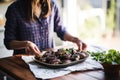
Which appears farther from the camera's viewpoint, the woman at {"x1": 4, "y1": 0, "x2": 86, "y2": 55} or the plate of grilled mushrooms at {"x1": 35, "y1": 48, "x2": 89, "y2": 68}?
the woman at {"x1": 4, "y1": 0, "x2": 86, "y2": 55}

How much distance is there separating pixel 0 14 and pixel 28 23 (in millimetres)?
1304

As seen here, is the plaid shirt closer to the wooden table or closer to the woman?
the woman

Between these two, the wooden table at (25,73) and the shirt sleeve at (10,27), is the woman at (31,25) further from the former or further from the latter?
the wooden table at (25,73)

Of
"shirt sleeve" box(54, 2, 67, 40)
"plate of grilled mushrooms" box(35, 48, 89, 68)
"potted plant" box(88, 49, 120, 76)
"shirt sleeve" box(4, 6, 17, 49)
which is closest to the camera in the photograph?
"potted plant" box(88, 49, 120, 76)

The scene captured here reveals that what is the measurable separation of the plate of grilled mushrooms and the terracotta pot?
0.23 meters

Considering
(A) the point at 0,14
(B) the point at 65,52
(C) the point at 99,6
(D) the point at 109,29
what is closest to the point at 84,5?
(C) the point at 99,6

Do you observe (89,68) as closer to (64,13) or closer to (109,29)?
(64,13)

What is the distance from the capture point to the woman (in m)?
Answer: 2.02

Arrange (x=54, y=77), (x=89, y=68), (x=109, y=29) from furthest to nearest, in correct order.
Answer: (x=109, y=29)
(x=89, y=68)
(x=54, y=77)

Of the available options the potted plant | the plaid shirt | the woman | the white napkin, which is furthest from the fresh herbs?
the plaid shirt

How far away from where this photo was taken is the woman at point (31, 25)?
6.63ft

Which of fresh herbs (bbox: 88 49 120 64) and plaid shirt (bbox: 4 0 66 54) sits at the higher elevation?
plaid shirt (bbox: 4 0 66 54)

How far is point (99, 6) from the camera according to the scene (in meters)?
4.60

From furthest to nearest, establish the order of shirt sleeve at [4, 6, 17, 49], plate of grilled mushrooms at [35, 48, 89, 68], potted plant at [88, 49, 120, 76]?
1. shirt sleeve at [4, 6, 17, 49]
2. plate of grilled mushrooms at [35, 48, 89, 68]
3. potted plant at [88, 49, 120, 76]
